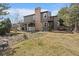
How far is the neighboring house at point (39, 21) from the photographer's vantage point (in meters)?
4.30

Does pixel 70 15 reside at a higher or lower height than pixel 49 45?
higher

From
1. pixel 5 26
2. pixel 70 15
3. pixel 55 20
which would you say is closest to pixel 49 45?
→ pixel 55 20

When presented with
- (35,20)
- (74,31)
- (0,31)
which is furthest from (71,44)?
(0,31)

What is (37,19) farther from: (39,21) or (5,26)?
(5,26)

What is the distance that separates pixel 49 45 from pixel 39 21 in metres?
0.25

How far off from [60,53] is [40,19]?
378 mm

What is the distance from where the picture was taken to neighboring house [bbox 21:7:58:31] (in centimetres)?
430

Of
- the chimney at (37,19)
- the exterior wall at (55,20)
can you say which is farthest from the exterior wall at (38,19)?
the exterior wall at (55,20)

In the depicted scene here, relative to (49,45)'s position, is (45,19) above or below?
above

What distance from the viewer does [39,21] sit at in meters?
4.30

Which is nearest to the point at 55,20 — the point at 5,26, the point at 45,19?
the point at 45,19

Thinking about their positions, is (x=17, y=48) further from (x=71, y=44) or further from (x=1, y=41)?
(x=71, y=44)

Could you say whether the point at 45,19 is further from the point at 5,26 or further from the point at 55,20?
the point at 5,26

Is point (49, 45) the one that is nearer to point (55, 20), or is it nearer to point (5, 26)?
point (55, 20)
